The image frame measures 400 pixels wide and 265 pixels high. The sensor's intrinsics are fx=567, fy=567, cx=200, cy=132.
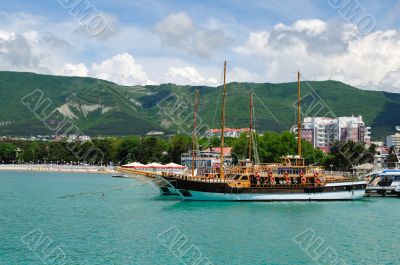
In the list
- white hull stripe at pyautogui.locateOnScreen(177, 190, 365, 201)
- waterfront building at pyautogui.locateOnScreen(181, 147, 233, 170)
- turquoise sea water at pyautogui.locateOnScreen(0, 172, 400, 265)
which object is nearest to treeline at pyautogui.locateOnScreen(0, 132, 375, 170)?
waterfront building at pyautogui.locateOnScreen(181, 147, 233, 170)

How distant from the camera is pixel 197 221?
44.7 metres

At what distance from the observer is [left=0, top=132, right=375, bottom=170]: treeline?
11862 cm

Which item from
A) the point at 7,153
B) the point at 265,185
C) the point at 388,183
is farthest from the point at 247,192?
the point at 7,153

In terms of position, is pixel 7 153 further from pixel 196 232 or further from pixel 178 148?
pixel 196 232

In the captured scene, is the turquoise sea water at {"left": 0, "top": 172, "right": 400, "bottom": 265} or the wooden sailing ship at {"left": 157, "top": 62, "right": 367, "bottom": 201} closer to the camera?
the turquoise sea water at {"left": 0, "top": 172, "right": 400, "bottom": 265}

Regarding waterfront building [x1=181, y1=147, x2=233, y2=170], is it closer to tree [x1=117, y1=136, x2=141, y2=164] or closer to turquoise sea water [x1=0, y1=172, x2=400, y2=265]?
tree [x1=117, y1=136, x2=141, y2=164]

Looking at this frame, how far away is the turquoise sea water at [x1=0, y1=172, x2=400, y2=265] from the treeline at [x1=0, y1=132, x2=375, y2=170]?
38.5 meters

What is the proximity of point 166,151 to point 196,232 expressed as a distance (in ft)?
404

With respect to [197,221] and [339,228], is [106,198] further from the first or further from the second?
[339,228]

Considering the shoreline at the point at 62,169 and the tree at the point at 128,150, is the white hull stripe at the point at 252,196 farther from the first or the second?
the tree at the point at 128,150

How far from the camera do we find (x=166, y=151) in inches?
6393

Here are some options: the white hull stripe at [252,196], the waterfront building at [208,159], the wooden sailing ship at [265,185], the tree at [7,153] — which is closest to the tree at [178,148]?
the waterfront building at [208,159]

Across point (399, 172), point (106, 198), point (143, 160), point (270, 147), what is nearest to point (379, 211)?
point (399, 172)

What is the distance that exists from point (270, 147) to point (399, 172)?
50.6 m
